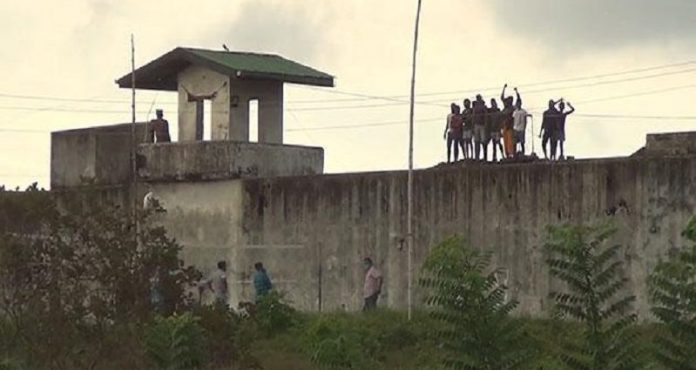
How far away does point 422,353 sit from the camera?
20.8 meters

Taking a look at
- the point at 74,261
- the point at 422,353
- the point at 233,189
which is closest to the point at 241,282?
the point at 233,189

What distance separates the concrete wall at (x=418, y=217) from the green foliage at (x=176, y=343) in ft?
20.4

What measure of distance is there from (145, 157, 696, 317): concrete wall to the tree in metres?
5.70

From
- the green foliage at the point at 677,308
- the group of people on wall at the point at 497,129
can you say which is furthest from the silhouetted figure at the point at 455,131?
the green foliage at the point at 677,308

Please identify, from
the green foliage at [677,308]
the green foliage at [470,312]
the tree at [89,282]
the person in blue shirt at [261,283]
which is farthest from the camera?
the person in blue shirt at [261,283]

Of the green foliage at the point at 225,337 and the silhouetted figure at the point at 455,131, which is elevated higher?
the silhouetted figure at the point at 455,131

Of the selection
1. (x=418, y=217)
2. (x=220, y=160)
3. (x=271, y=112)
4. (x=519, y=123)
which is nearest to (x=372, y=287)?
(x=418, y=217)

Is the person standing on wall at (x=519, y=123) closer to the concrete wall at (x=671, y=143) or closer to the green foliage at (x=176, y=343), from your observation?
the concrete wall at (x=671, y=143)

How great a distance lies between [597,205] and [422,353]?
377cm

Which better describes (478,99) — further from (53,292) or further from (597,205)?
(53,292)

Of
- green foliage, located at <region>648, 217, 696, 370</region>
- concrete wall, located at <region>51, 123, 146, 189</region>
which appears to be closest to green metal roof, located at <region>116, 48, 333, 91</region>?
concrete wall, located at <region>51, 123, 146, 189</region>

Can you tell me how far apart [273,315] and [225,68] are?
641 centimetres

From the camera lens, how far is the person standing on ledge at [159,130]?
2970 centimetres

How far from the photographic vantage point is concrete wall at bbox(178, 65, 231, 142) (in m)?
28.6
